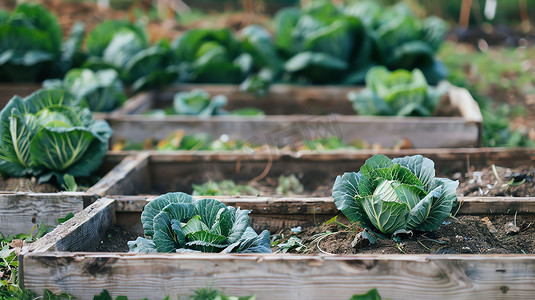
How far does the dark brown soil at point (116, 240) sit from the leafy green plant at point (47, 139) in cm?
66

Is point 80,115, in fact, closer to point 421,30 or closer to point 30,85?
point 30,85

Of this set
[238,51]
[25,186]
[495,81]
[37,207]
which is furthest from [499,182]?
[495,81]

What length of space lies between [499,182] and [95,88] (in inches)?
117

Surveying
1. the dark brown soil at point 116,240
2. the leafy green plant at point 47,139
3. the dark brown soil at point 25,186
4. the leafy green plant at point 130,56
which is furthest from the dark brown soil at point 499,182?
the leafy green plant at point 130,56

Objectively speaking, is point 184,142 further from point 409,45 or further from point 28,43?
point 409,45

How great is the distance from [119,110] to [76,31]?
A: 5.57 ft

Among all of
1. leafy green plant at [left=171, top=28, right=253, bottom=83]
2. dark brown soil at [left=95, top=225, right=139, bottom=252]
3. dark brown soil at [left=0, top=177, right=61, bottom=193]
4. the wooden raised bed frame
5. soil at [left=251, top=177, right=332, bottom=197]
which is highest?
leafy green plant at [left=171, top=28, right=253, bottom=83]

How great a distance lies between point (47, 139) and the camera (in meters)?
2.81

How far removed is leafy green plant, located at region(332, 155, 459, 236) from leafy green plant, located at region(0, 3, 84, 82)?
151 inches

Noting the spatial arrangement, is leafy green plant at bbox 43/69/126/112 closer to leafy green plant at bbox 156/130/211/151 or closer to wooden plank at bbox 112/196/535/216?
leafy green plant at bbox 156/130/211/151

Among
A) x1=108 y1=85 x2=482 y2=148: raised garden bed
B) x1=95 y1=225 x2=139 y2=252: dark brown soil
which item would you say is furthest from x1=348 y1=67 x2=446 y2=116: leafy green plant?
x1=95 y1=225 x2=139 y2=252: dark brown soil

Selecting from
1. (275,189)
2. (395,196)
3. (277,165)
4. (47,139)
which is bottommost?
(275,189)

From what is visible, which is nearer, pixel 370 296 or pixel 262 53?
pixel 370 296

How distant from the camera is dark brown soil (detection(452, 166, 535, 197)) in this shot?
2727 millimetres
